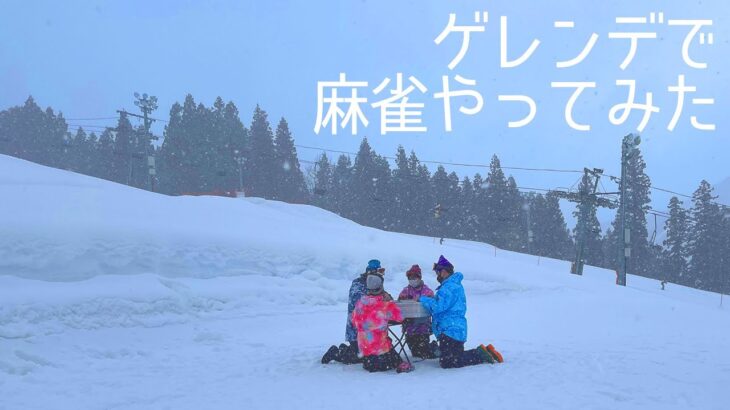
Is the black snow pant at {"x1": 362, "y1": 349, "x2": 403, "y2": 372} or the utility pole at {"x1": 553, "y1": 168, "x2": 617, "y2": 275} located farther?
the utility pole at {"x1": 553, "y1": 168, "x2": 617, "y2": 275}

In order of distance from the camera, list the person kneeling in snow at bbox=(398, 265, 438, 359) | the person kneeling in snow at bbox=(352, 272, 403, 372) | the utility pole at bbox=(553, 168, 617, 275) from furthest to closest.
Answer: the utility pole at bbox=(553, 168, 617, 275), the person kneeling in snow at bbox=(398, 265, 438, 359), the person kneeling in snow at bbox=(352, 272, 403, 372)

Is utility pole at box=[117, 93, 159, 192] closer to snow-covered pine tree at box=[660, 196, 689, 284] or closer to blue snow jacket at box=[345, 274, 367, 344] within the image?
blue snow jacket at box=[345, 274, 367, 344]

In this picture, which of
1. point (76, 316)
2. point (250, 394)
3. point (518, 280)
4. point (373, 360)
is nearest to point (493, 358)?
point (373, 360)

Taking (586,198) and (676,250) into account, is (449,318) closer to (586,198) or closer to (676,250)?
(586,198)

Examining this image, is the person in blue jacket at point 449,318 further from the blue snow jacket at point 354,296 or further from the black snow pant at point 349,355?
the black snow pant at point 349,355

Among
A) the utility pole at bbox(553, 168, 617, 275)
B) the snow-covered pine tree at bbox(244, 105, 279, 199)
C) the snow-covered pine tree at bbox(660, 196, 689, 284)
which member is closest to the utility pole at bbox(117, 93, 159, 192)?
the snow-covered pine tree at bbox(244, 105, 279, 199)

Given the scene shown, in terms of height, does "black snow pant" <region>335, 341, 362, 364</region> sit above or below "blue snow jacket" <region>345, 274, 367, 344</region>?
below

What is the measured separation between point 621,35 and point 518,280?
8140 millimetres

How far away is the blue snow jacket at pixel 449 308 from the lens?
24.0 feet

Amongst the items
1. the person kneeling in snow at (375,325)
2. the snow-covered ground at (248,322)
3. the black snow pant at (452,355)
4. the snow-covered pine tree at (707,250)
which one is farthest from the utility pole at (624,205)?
the snow-covered pine tree at (707,250)

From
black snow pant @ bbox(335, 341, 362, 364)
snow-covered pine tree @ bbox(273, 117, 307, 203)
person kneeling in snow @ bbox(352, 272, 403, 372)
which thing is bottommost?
black snow pant @ bbox(335, 341, 362, 364)

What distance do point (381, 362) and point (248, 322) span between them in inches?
182

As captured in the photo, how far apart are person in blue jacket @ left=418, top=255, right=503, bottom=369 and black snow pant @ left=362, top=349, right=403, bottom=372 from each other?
71cm

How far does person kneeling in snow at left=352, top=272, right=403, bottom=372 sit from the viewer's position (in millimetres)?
7090
